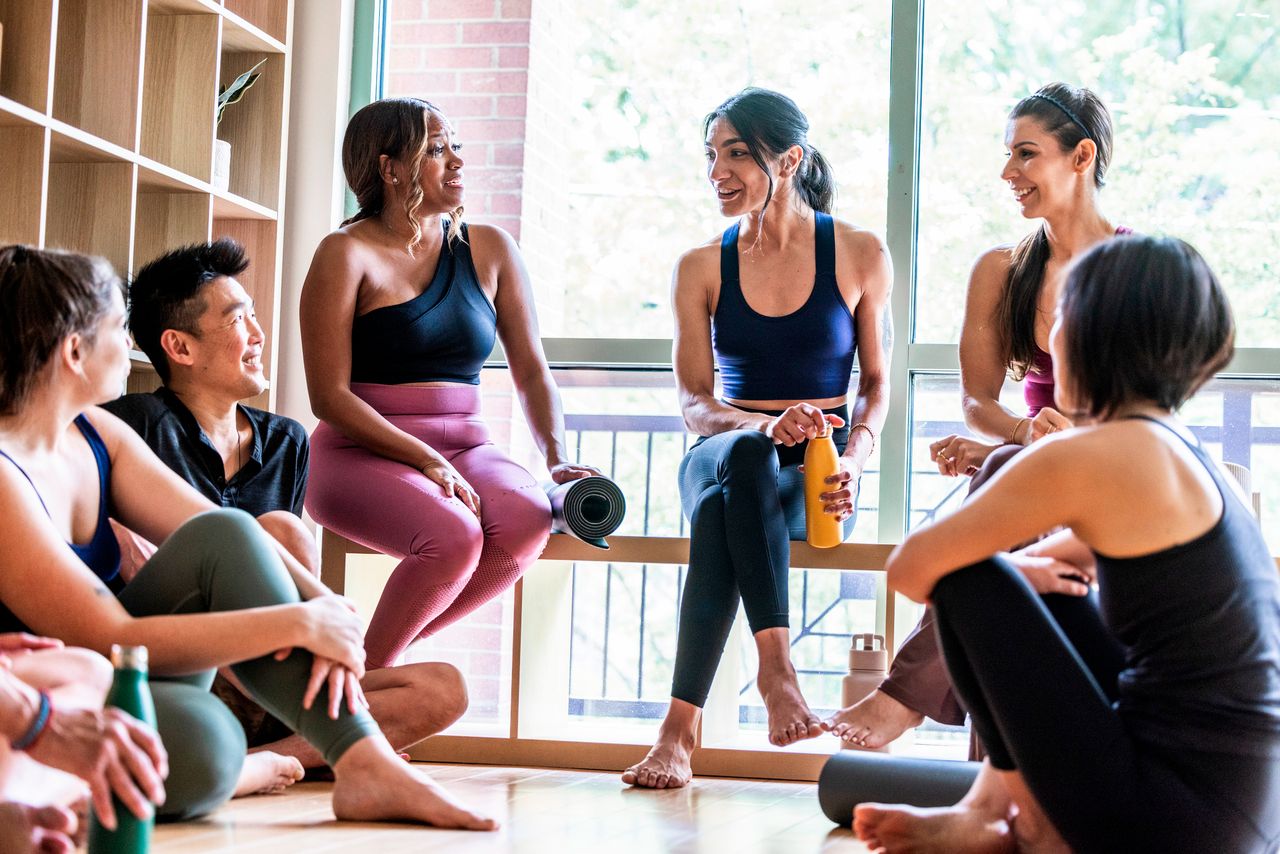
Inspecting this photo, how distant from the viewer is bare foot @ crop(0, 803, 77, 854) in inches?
52.8

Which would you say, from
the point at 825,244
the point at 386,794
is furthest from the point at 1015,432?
the point at 386,794

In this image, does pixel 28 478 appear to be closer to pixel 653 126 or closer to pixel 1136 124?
pixel 653 126

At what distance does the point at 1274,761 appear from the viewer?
1.38 meters

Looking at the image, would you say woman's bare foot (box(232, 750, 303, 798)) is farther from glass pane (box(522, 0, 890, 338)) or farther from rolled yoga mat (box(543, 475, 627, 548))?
glass pane (box(522, 0, 890, 338))

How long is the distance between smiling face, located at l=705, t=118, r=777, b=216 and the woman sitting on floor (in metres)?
1.48

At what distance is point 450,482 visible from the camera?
2.67 m

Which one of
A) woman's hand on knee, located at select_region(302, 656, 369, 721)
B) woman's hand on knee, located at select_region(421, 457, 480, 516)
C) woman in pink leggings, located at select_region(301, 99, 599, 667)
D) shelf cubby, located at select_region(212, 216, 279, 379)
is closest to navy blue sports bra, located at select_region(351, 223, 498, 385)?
woman in pink leggings, located at select_region(301, 99, 599, 667)

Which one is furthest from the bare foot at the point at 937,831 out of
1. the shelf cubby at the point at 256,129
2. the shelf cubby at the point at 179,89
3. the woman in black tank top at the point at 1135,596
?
the shelf cubby at the point at 256,129

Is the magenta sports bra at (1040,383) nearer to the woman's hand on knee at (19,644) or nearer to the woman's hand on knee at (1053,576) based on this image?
the woman's hand on knee at (1053,576)

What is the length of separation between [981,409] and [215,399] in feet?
4.93

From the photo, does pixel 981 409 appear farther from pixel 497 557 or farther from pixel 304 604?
pixel 304 604

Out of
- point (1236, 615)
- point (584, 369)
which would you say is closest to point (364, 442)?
point (584, 369)

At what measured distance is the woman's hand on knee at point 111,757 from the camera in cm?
126

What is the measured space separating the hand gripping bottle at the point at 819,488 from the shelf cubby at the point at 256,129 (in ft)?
5.16
